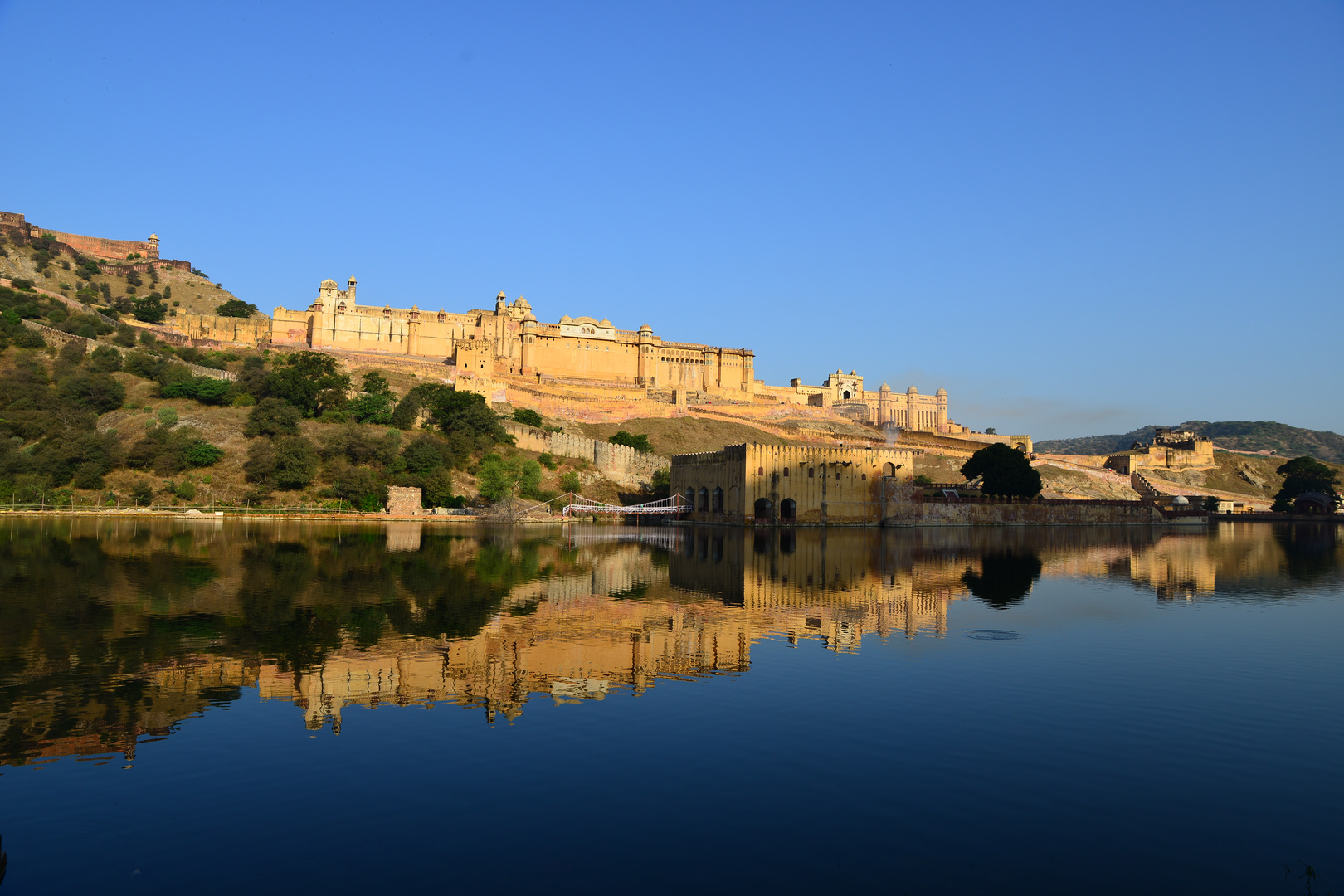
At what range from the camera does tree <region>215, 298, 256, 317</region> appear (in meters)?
94.1

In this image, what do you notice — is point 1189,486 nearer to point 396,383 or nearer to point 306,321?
point 396,383

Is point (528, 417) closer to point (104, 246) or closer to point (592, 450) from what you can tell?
point (592, 450)

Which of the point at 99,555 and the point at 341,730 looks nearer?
the point at 341,730

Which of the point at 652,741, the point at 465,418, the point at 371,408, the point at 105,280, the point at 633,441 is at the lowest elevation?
the point at 652,741

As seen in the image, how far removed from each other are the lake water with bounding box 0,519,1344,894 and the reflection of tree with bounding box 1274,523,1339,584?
28.6 feet

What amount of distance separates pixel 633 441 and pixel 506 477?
2229cm

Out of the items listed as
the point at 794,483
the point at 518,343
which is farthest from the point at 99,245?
the point at 794,483

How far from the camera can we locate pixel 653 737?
8242 mm

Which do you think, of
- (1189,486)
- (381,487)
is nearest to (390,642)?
(381,487)

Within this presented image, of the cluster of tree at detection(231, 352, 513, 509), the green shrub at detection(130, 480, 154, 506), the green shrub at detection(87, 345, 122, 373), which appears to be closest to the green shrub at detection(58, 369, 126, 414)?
the green shrub at detection(87, 345, 122, 373)

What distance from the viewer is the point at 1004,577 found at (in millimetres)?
23484

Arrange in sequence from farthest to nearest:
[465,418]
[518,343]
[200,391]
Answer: [518,343]
[465,418]
[200,391]

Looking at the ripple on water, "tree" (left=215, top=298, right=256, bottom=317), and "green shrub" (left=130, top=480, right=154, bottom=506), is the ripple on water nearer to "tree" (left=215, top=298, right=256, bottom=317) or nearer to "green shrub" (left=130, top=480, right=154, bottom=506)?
"green shrub" (left=130, top=480, right=154, bottom=506)

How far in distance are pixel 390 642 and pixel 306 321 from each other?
3235 inches
